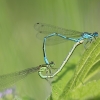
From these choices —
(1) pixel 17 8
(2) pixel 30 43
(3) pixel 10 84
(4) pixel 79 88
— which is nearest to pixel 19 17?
(1) pixel 17 8

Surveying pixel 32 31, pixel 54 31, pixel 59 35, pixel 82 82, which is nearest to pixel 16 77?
pixel 59 35

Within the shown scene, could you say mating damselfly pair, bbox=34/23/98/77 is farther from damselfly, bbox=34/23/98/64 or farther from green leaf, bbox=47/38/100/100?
green leaf, bbox=47/38/100/100

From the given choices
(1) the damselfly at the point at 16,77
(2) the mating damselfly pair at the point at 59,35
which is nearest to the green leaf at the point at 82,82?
(1) the damselfly at the point at 16,77

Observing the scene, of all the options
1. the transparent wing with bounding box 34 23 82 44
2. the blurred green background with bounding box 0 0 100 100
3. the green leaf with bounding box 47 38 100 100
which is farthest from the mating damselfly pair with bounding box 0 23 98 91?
the green leaf with bounding box 47 38 100 100

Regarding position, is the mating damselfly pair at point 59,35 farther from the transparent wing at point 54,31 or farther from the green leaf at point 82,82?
the green leaf at point 82,82

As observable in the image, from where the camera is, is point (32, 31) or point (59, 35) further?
point (32, 31)

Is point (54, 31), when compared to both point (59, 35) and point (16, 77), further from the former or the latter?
point (16, 77)

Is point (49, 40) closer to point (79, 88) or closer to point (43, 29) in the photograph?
point (43, 29)
